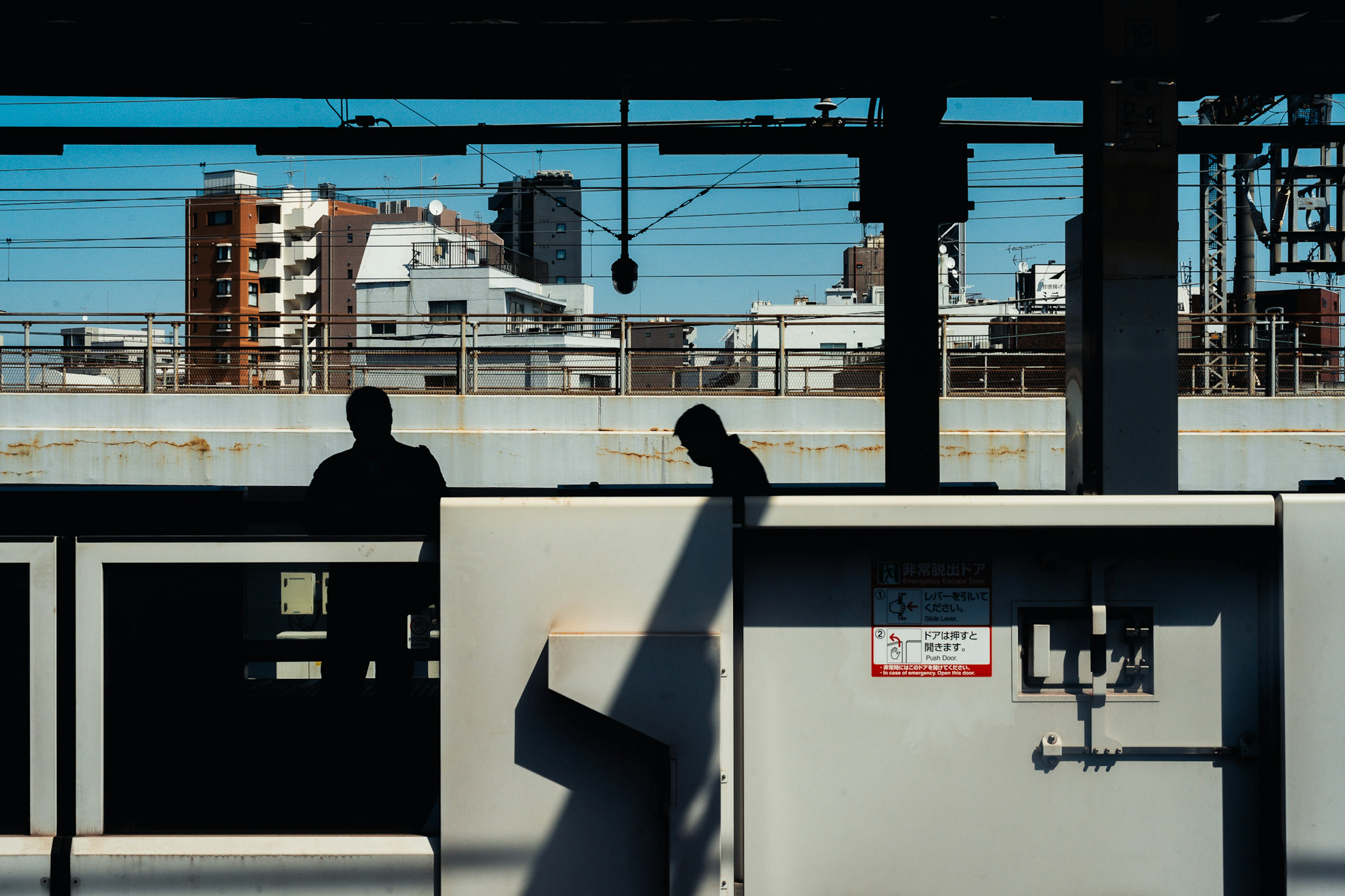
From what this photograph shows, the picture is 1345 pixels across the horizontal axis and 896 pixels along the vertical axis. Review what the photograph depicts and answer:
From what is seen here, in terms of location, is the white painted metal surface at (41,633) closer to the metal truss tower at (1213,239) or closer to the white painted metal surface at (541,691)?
the white painted metal surface at (541,691)

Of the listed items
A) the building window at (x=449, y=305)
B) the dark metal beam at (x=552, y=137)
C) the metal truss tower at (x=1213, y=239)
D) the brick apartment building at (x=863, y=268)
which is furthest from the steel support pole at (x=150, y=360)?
the brick apartment building at (x=863, y=268)

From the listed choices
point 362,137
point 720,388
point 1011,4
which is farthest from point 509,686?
point 720,388

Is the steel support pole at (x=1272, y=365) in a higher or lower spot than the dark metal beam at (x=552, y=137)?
lower

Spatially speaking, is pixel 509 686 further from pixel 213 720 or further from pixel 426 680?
pixel 426 680

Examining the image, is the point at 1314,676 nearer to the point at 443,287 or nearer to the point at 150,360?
the point at 150,360

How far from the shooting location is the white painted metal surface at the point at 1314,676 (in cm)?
221

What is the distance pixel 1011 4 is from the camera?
6605mm

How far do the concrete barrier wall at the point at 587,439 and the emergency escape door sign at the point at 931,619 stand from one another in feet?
42.3

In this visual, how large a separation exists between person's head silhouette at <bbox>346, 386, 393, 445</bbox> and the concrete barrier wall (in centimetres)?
1108

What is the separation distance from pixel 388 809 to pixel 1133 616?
215cm

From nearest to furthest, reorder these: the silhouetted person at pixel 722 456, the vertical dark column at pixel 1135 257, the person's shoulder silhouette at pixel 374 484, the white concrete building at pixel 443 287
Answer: the person's shoulder silhouette at pixel 374 484, the vertical dark column at pixel 1135 257, the silhouetted person at pixel 722 456, the white concrete building at pixel 443 287

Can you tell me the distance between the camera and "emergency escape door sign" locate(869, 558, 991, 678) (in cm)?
232

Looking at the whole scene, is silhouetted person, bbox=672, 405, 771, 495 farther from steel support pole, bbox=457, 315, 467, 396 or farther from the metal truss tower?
the metal truss tower

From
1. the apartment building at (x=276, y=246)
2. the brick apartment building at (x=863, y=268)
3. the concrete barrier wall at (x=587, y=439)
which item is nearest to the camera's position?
the concrete barrier wall at (x=587, y=439)
